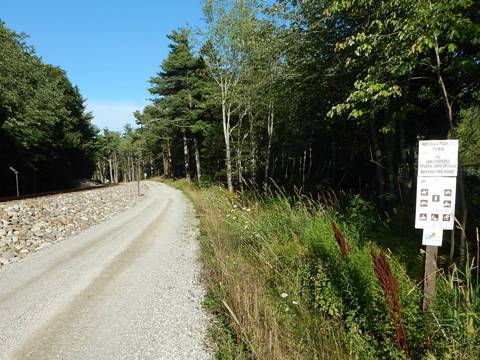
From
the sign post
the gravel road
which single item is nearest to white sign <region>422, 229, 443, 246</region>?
the sign post

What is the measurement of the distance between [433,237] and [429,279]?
40 centimetres

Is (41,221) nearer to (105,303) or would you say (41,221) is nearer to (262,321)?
(105,303)

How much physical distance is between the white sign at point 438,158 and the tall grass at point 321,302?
0.92 m

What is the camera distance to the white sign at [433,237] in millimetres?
3414

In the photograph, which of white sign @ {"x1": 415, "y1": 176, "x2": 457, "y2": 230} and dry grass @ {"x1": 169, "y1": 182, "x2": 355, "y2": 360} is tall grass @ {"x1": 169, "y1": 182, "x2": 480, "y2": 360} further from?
white sign @ {"x1": 415, "y1": 176, "x2": 457, "y2": 230}

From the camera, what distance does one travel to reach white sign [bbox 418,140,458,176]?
336 centimetres

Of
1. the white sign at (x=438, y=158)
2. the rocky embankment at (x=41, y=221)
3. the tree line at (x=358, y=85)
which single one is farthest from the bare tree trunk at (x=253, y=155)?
the white sign at (x=438, y=158)

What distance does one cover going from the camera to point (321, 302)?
169 inches

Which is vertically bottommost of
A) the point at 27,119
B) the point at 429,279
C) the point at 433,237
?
the point at 429,279

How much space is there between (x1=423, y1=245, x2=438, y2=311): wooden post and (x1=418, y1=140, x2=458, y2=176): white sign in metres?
0.72

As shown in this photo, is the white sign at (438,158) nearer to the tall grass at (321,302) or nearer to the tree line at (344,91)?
the tall grass at (321,302)

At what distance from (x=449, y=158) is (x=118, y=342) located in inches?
175

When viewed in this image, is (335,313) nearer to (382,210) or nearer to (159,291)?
(159,291)

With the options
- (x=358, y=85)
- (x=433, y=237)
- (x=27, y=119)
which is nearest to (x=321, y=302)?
(x=433, y=237)
